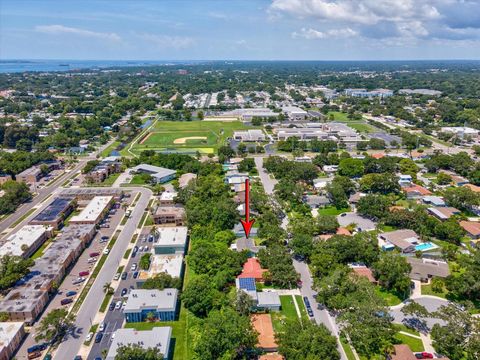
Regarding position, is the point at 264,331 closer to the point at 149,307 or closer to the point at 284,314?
the point at 284,314

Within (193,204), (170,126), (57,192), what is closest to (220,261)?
(193,204)

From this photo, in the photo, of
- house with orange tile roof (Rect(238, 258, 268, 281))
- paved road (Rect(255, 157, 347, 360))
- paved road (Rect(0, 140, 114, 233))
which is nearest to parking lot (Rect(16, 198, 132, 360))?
paved road (Rect(0, 140, 114, 233))

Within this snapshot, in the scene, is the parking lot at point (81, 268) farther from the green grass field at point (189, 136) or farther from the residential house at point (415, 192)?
the residential house at point (415, 192)

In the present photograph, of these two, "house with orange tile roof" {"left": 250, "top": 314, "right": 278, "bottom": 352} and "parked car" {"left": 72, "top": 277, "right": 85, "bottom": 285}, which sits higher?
"parked car" {"left": 72, "top": 277, "right": 85, "bottom": 285}

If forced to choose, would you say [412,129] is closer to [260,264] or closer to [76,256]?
[260,264]

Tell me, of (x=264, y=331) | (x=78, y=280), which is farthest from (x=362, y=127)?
(x=78, y=280)

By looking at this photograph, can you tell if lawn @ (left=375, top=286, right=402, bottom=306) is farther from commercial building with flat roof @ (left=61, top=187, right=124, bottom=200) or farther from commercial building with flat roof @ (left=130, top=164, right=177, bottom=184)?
commercial building with flat roof @ (left=130, top=164, right=177, bottom=184)
